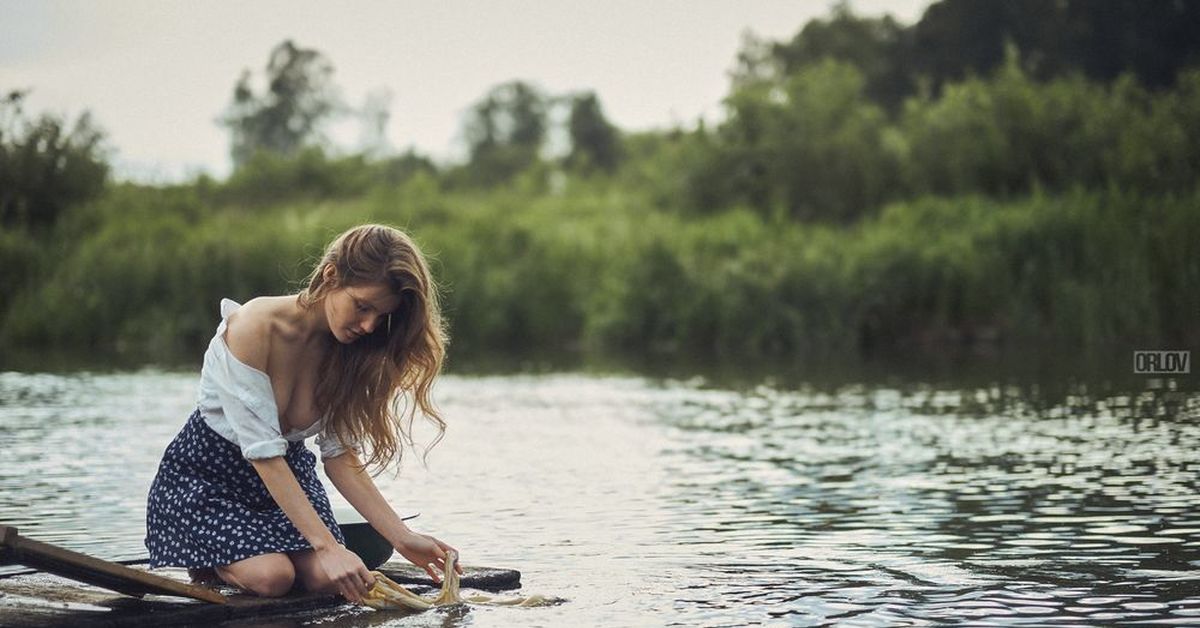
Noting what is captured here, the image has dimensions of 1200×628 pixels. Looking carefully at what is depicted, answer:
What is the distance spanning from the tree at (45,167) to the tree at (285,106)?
37.9 metres

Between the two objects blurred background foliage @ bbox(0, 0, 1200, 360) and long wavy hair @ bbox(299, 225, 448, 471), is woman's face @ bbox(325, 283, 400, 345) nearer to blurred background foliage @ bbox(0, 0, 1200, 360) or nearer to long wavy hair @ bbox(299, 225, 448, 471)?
long wavy hair @ bbox(299, 225, 448, 471)

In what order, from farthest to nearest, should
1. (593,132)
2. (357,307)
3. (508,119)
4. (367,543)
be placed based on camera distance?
1. (508,119)
2. (593,132)
3. (367,543)
4. (357,307)

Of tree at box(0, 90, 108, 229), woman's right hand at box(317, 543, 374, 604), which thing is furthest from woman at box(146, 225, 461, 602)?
tree at box(0, 90, 108, 229)

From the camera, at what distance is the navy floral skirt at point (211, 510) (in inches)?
254

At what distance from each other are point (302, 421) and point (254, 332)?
0.45 meters

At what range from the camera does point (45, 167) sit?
3419 cm

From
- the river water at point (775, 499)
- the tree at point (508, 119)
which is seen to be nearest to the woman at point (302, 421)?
the river water at point (775, 499)

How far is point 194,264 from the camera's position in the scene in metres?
32.8

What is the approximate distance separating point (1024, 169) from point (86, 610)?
100 ft

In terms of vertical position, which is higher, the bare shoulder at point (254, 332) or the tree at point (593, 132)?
the tree at point (593, 132)

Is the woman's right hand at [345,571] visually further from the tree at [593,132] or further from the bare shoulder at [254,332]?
the tree at [593,132]

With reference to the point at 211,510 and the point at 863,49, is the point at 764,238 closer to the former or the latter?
the point at 211,510

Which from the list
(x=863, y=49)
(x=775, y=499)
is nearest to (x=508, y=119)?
(x=863, y=49)

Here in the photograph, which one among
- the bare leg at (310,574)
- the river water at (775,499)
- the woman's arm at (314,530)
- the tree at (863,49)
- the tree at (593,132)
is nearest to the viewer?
the woman's arm at (314,530)
